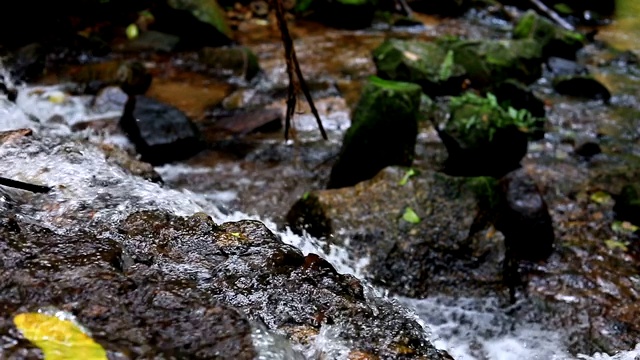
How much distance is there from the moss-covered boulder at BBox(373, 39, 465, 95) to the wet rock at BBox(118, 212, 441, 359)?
546 centimetres

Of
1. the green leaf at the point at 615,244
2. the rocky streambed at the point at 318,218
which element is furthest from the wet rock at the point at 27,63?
the green leaf at the point at 615,244

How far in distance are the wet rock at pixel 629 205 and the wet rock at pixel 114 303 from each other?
13.1 feet

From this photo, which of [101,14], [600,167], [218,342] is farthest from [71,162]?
[101,14]

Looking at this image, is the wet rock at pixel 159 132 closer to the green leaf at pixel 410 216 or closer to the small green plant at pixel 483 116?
the green leaf at pixel 410 216

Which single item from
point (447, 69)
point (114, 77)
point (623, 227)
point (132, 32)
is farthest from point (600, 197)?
point (132, 32)

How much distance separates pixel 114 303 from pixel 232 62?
258 inches

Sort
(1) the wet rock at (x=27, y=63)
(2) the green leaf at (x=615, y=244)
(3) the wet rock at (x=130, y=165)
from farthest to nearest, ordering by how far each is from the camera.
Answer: (1) the wet rock at (x=27, y=63)
(2) the green leaf at (x=615, y=244)
(3) the wet rock at (x=130, y=165)

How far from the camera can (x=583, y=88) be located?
7453 mm

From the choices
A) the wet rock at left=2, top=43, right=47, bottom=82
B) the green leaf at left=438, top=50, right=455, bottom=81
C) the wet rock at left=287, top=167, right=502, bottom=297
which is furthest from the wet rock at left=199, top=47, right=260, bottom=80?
the wet rock at left=287, top=167, right=502, bottom=297

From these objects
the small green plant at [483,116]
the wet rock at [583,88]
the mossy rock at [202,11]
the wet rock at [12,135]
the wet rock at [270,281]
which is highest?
the wet rock at [12,135]

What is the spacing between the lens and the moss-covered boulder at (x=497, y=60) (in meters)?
7.64

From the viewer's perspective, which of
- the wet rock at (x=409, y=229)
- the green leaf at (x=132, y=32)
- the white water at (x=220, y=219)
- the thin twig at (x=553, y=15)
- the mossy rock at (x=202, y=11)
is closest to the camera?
A: the white water at (x=220, y=219)

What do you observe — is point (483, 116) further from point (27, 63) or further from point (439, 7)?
point (439, 7)

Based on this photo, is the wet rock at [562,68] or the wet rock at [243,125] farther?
the wet rock at [562,68]
